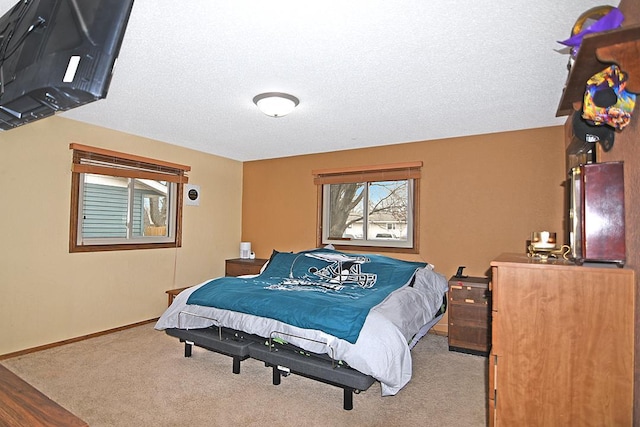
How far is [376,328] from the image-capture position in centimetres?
244

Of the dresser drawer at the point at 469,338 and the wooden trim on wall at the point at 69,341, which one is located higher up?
the dresser drawer at the point at 469,338

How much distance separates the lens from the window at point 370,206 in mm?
4457

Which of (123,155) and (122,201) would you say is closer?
(123,155)

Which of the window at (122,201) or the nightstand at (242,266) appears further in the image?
the nightstand at (242,266)

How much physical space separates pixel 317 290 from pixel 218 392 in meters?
1.17

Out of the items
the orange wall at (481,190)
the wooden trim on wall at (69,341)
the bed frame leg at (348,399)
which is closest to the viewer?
the bed frame leg at (348,399)

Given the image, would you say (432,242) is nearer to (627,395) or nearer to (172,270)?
(627,395)

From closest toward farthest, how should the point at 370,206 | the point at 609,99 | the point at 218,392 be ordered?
the point at 609,99
the point at 218,392
the point at 370,206

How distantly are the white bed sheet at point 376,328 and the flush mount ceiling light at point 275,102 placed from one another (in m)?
1.71

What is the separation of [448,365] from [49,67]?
3.45 metres

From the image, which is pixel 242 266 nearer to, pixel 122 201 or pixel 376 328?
pixel 122 201

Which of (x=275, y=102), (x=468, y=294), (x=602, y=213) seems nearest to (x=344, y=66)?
(x=275, y=102)

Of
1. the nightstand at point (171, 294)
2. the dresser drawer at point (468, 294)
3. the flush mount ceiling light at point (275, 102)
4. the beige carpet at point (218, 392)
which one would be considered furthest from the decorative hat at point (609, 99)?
the nightstand at point (171, 294)

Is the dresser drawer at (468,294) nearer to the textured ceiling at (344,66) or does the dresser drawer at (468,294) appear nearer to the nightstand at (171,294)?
the textured ceiling at (344,66)
